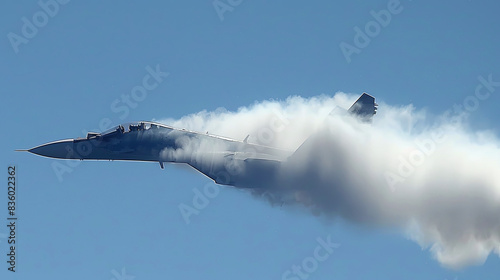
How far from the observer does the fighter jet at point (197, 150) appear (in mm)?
55938

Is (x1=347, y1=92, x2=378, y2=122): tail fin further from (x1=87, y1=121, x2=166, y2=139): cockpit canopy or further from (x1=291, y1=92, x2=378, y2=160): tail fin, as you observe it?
(x1=87, y1=121, x2=166, y2=139): cockpit canopy

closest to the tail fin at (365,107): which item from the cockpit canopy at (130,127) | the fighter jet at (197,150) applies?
the fighter jet at (197,150)

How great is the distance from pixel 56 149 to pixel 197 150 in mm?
10650

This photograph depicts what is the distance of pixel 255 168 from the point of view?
2189 inches

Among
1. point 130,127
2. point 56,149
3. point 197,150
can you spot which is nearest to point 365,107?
point 197,150

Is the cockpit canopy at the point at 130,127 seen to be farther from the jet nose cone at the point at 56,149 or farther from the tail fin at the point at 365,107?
the tail fin at the point at 365,107

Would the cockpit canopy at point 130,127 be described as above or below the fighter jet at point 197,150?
above

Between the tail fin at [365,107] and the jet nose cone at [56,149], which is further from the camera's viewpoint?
the jet nose cone at [56,149]

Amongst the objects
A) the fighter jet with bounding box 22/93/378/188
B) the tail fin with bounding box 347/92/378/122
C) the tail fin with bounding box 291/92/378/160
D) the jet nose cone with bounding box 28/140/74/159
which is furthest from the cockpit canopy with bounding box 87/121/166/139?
the tail fin with bounding box 347/92/378/122

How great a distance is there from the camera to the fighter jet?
2202 inches

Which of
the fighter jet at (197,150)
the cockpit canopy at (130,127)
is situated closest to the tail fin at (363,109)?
the fighter jet at (197,150)

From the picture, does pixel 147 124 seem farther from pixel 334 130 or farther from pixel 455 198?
pixel 455 198

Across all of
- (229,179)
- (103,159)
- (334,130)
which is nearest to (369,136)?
(334,130)

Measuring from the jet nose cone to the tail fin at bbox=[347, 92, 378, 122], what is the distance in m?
21.3
